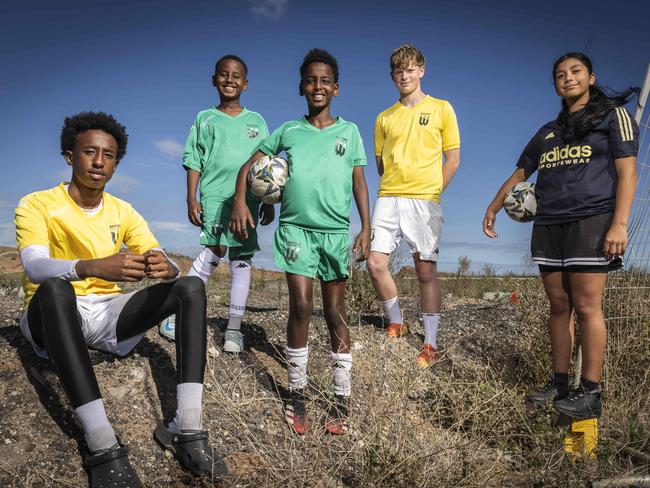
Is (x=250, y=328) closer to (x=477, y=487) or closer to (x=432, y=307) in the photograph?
(x=432, y=307)

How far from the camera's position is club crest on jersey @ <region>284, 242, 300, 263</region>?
361cm

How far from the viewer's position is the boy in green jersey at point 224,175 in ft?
15.0

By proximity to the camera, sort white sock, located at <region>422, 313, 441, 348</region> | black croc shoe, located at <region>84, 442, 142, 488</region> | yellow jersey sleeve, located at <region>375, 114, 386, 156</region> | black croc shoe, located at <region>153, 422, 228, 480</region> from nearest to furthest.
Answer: black croc shoe, located at <region>84, 442, 142, 488</region>, black croc shoe, located at <region>153, 422, 228, 480</region>, white sock, located at <region>422, 313, 441, 348</region>, yellow jersey sleeve, located at <region>375, 114, 386, 156</region>

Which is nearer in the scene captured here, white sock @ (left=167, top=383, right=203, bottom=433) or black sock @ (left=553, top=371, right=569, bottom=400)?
white sock @ (left=167, top=383, right=203, bottom=433)

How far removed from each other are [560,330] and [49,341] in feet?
10.3

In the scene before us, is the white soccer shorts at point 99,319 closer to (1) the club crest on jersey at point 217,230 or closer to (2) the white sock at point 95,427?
(2) the white sock at point 95,427

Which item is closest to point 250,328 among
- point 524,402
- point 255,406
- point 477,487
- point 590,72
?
point 255,406

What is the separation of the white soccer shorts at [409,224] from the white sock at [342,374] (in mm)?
1561

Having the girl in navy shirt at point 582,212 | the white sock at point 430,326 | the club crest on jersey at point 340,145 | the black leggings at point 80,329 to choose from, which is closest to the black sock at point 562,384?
the girl in navy shirt at point 582,212

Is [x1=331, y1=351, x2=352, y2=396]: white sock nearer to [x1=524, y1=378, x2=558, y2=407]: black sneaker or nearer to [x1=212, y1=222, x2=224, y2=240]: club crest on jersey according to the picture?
[x1=524, y1=378, x2=558, y2=407]: black sneaker

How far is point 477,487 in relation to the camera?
108 inches

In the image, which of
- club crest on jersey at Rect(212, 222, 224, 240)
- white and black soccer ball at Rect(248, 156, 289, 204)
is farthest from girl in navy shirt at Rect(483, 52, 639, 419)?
club crest on jersey at Rect(212, 222, 224, 240)

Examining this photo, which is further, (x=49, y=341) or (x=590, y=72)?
(x=590, y=72)

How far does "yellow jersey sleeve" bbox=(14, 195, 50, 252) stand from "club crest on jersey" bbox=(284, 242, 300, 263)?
1407 mm
